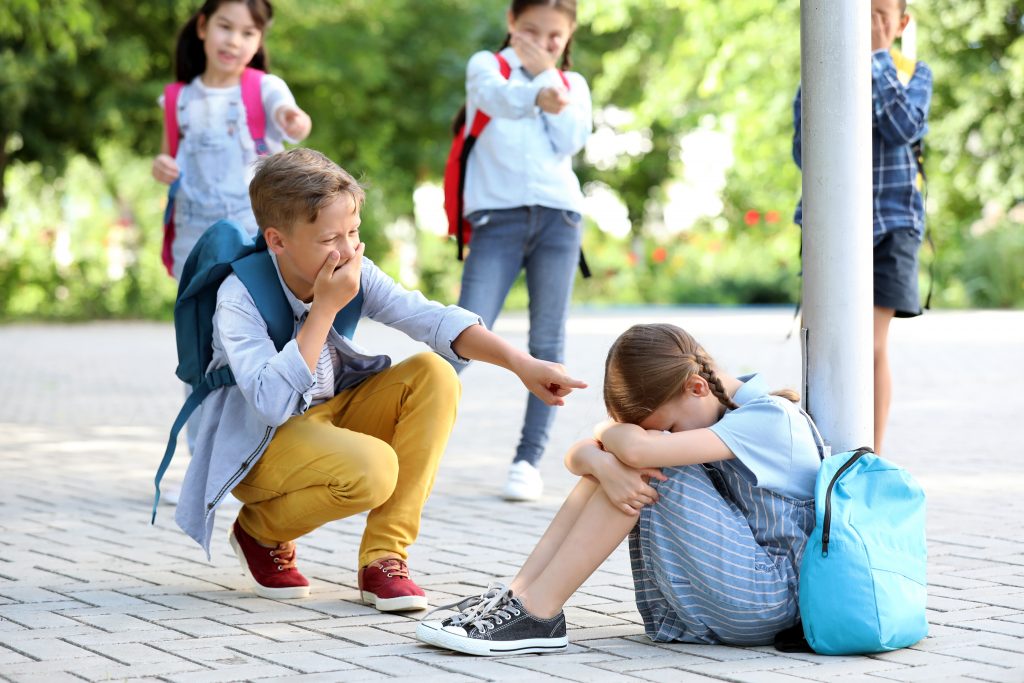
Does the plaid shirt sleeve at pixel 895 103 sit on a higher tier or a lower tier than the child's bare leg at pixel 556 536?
higher

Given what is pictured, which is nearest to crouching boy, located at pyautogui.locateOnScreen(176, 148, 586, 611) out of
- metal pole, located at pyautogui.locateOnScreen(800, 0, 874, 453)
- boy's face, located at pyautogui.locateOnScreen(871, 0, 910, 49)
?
metal pole, located at pyautogui.locateOnScreen(800, 0, 874, 453)

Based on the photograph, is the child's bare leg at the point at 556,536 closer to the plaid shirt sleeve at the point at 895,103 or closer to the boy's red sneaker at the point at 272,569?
the boy's red sneaker at the point at 272,569

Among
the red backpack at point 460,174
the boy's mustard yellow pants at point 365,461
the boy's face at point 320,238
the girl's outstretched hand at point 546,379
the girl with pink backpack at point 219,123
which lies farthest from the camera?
the red backpack at point 460,174

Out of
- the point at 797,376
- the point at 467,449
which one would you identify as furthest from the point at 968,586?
the point at 797,376

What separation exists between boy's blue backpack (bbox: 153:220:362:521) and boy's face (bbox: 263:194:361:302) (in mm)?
139

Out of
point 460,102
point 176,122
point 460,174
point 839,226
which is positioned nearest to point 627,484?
point 839,226

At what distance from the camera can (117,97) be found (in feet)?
68.2

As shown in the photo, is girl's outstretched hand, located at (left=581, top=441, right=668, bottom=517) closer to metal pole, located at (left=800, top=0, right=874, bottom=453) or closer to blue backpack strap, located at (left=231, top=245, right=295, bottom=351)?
metal pole, located at (left=800, top=0, right=874, bottom=453)

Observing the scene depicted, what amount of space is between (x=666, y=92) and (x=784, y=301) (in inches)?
184

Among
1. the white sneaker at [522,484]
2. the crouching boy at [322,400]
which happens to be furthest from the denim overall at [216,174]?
the crouching boy at [322,400]

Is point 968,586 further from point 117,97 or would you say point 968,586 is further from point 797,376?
point 117,97

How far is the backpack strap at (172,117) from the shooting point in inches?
237

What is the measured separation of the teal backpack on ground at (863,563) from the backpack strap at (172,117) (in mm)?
3540

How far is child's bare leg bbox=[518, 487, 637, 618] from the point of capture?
11.4 feet
